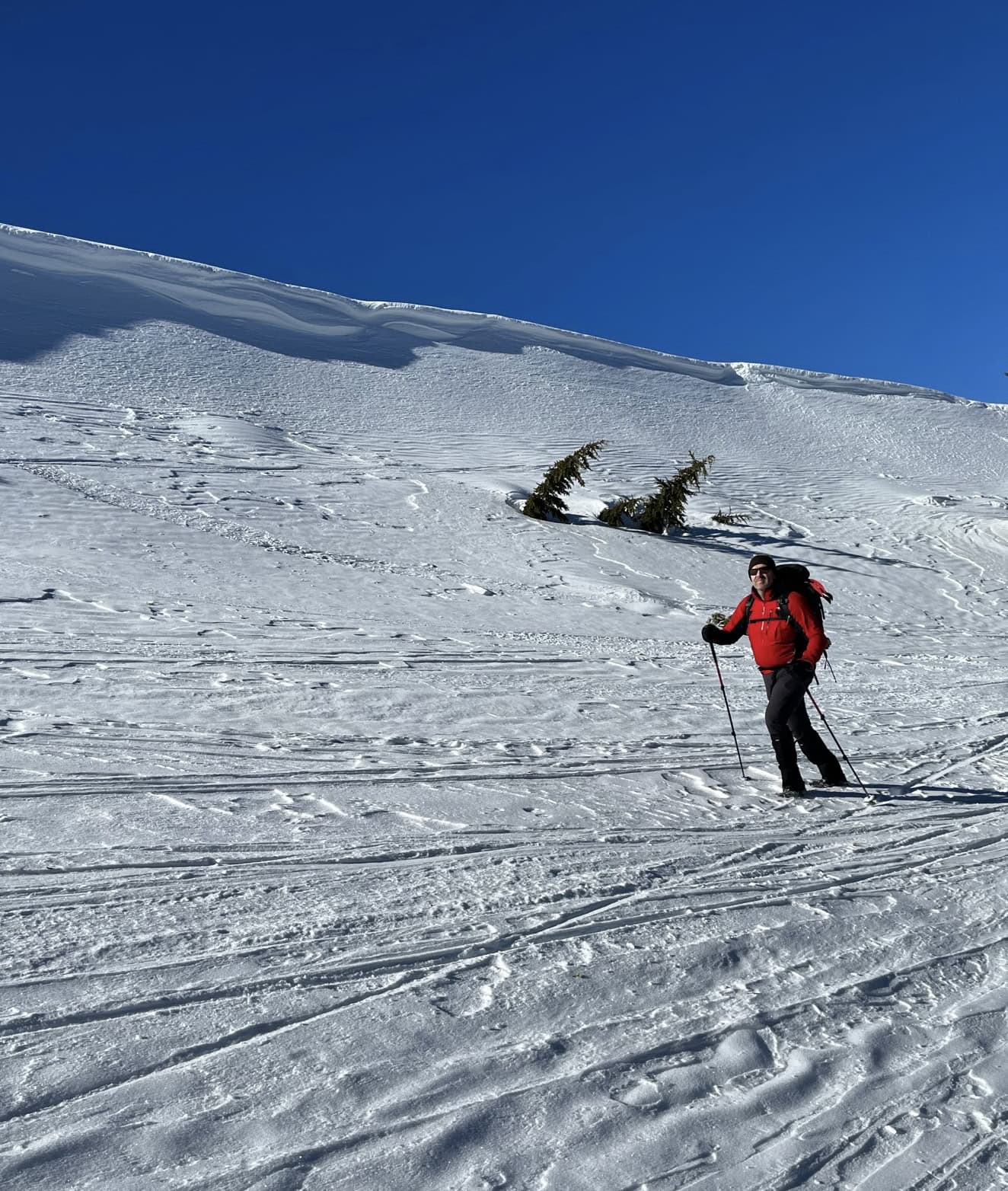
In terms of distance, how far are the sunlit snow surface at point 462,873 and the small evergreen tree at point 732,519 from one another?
3764 mm

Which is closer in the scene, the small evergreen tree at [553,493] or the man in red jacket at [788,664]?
the man in red jacket at [788,664]

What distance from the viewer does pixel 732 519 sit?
20609 mm

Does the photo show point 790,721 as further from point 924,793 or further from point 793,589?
point 924,793

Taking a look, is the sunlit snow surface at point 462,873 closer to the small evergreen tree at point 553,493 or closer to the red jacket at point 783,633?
the red jacket at point 783,633

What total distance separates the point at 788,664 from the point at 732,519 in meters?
14.3

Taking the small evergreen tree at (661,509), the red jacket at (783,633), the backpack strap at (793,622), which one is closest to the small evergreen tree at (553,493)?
the small evergreen tree at (661,509)

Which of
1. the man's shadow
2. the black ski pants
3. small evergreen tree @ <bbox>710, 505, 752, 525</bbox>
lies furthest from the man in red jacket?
small evergreen tree @ <bbox>710, 505, 752, 525</bbox>

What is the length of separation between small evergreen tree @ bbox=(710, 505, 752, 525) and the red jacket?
45.4 ft

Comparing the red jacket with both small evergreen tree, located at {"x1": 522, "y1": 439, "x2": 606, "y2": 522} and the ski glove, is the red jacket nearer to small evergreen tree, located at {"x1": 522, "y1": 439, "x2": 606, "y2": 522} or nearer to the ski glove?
the ski glove

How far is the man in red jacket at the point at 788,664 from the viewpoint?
259 inches

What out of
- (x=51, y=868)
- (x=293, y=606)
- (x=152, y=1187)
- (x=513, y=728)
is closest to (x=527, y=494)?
(x=293, y=606)

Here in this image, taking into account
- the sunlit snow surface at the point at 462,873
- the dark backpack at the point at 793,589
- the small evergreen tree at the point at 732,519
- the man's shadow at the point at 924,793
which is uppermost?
the small evergreen tree at the point at 732,519

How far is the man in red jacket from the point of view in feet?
21.6

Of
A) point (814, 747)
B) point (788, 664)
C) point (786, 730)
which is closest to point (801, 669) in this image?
point (788, 664)
